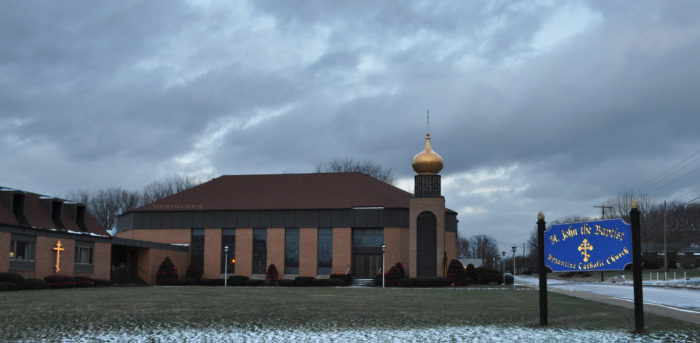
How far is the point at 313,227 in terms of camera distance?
2419 inches

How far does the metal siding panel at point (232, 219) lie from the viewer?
62787 millimetres

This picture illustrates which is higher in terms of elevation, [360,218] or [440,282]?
[360,218]

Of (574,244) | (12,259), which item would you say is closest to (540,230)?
(574,244)

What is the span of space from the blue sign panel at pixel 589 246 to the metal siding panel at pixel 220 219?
49.2 metres

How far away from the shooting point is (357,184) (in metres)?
65.0

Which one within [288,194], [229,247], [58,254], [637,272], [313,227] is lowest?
[58,254]

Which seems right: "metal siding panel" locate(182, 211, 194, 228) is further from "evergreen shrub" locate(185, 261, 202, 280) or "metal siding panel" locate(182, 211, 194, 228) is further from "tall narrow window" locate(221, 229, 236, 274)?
"evergreen shrub" locate(185, 261, 202, 280)

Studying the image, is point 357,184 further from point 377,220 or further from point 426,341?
point 426,341

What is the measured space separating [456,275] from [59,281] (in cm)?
3006

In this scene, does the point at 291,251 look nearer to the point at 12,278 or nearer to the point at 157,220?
the point at 157,220

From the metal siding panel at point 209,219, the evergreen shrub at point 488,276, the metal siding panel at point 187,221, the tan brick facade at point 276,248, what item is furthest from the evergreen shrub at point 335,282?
the metal siding panel at point 187,221

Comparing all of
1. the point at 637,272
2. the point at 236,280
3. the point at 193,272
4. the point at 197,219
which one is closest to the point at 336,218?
the point at 236,280

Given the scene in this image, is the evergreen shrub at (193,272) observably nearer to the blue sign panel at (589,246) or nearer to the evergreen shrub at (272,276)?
→ the evergreen shrub at (272,276)

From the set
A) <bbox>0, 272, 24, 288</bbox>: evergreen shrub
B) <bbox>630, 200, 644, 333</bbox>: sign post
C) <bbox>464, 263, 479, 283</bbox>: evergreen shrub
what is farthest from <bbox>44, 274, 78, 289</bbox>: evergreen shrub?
<bbox>630, 200, 644, 333</bbox>: sign post
